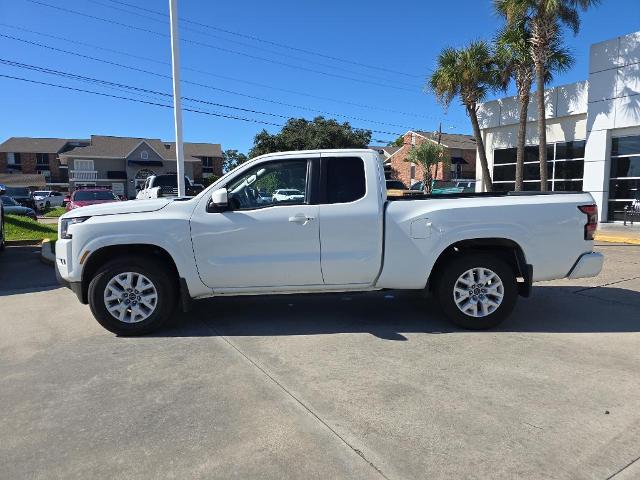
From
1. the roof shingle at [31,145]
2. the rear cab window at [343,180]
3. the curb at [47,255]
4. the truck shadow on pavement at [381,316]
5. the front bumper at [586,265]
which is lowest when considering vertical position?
the truck shadow on pavement at [381,316]

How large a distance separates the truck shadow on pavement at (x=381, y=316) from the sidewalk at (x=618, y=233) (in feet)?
24.1

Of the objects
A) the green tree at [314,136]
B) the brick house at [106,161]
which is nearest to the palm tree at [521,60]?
the green tree at [314,136]

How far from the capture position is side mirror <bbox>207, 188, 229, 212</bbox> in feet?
16.4

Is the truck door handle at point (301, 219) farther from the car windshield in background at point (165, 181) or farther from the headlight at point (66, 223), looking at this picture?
the car windshield in background at point (165, 181)

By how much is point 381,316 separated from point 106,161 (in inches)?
2471

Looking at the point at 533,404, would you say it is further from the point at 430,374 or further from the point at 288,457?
the point at 288,457

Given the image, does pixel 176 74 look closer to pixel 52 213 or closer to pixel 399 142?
pixel 52 213

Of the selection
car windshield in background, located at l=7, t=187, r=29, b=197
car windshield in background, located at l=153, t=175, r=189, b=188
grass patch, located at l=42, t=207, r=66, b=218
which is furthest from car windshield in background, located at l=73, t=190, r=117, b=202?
grass patch, located at l=42, t=207, r=66, b=218

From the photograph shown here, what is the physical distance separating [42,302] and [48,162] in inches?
2932

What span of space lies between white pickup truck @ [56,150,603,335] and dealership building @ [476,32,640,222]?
1379 centimetres

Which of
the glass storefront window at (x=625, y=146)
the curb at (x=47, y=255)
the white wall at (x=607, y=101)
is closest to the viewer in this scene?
the curb at (x=47, y=255)

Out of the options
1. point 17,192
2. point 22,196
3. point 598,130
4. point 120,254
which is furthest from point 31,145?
point 120,254

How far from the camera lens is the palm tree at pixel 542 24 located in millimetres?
16234

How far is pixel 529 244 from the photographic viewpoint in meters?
5.18
